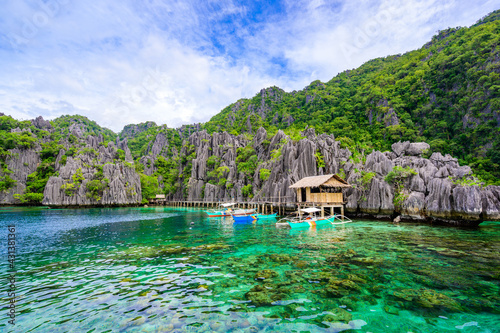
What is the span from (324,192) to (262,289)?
3015 centimetres

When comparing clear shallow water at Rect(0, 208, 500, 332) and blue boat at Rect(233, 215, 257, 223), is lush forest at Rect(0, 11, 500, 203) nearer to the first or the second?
blue boat at Rect(233, 215, 257, 223)

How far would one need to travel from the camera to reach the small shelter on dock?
3656 centimetres

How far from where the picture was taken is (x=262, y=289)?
396 inches

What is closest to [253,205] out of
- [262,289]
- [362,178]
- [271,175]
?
[271,175]

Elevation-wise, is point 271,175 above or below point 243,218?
above

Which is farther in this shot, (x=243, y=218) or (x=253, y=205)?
(x=253, y=205)

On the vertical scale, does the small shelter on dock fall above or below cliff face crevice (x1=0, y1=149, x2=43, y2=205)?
below

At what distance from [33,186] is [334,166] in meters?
95.2

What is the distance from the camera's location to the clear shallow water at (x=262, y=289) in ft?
24.5

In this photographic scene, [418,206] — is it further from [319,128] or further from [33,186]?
[33,186]

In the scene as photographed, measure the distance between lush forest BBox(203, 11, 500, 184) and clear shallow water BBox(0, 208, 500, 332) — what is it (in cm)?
4393

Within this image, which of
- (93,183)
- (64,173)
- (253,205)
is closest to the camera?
(253,205)

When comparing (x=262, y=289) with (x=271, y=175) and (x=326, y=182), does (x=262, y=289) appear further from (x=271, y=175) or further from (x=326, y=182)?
(x=271, y=175)

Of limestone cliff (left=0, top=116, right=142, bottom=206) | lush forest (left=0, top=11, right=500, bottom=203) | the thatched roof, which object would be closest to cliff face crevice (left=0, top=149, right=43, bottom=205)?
limestone cliff (left=0, top=116, right=142, bottom=206)
